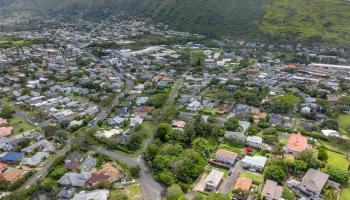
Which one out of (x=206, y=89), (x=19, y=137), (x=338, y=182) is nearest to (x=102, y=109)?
(x=19, y=137)

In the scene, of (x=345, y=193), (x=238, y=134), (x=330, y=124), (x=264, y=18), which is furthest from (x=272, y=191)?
(x=264, y=18)

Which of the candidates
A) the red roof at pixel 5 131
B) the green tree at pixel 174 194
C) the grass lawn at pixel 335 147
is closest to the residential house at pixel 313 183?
the grass lawn at pixel 335 147

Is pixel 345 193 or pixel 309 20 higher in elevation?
pixel 309 20

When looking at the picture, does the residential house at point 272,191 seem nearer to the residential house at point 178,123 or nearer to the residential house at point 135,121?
the residential house at point 178,123

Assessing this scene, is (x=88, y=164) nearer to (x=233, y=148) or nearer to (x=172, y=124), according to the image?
(x=172, y=124)

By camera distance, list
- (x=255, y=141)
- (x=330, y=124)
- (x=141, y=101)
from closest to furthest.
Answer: (x=255, y=141) → (x=330, y=124) → (x=141, y=101)
